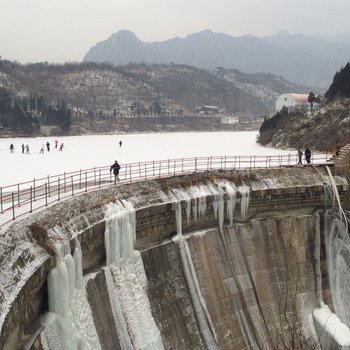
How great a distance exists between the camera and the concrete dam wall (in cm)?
1428

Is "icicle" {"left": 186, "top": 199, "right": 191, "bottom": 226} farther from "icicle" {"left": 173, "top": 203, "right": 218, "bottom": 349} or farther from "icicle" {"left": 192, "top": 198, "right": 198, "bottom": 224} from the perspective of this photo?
"icicle" {"left": 173, "top": 203, "right": 218, "bottom": 349}

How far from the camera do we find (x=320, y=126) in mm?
49531

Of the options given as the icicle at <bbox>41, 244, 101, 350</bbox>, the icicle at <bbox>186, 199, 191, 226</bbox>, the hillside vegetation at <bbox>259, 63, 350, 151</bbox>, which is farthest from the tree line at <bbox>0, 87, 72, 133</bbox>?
the icicle at <bbox>41, 244, 101, 350</bbox>

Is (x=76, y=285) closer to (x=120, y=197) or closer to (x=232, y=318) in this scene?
(x=120, y=197)

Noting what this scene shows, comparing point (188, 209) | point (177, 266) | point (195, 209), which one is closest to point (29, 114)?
point (195, 209)

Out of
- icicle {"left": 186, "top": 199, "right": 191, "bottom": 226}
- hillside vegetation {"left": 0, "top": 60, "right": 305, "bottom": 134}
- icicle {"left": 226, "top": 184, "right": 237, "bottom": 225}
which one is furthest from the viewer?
hillside vegetation {"left": 0, "top": 60, "right": 305, "bottom": 134}

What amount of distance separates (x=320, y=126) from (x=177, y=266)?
108 feet

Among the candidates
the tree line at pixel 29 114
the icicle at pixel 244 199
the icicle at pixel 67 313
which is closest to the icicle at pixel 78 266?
the icicle at pixel 67 313

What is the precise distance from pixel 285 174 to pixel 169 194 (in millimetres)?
7688

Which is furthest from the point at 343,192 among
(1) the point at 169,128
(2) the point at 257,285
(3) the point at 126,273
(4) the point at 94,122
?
(1) the point at 169,128

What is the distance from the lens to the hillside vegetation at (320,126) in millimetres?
45906

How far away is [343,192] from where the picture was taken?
90.3 feet

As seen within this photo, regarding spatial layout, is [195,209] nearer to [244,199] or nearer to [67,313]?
[244,199]

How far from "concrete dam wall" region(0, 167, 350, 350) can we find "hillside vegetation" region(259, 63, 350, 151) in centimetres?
1902
